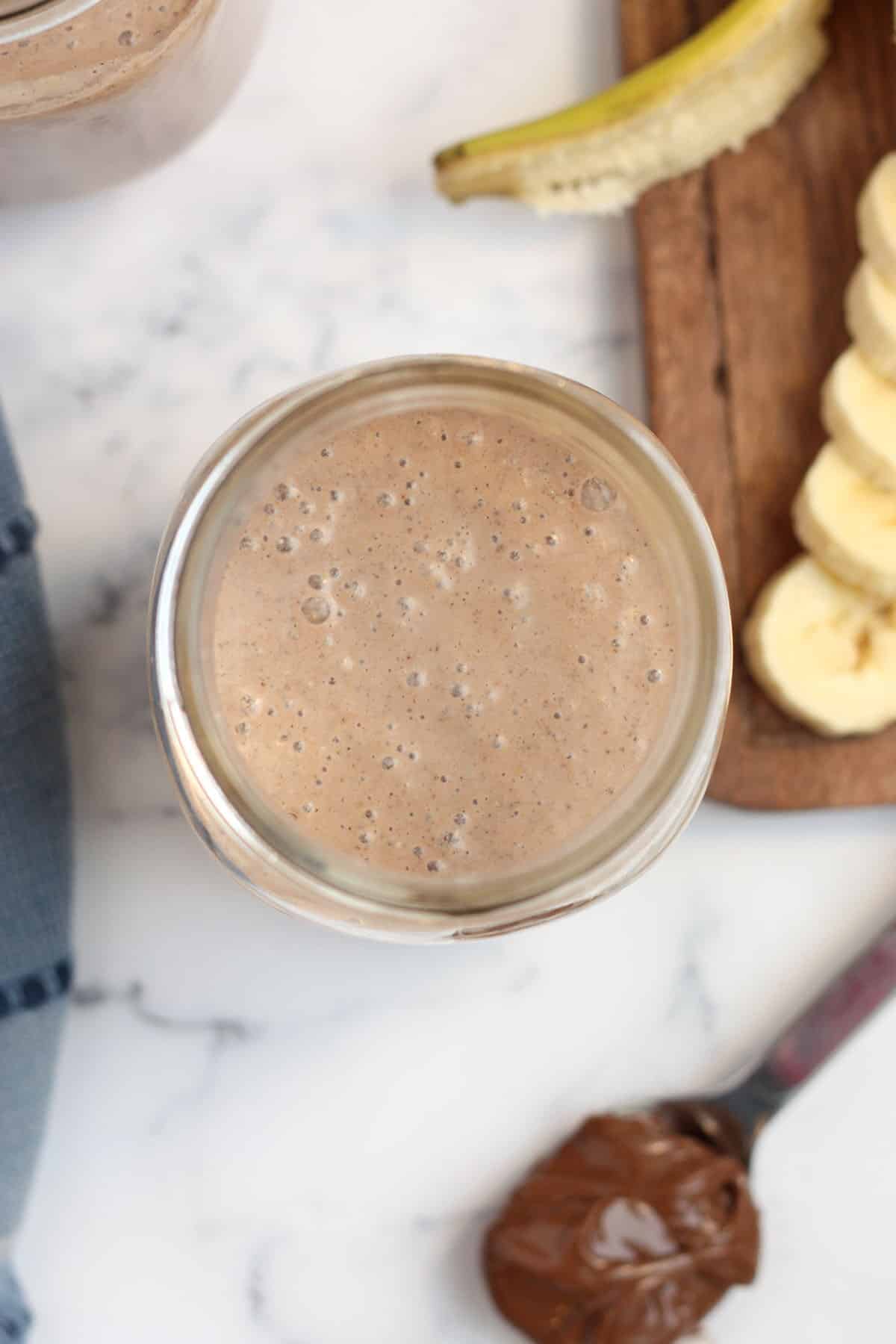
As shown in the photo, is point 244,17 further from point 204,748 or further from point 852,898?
point 852,898

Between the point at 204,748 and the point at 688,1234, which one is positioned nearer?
the point at 204,748

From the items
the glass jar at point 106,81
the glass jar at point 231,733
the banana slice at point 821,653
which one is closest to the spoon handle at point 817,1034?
the banana slice at point 821,653

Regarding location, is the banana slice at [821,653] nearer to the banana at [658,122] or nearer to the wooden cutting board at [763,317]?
the wooden cutting board at [763,317]

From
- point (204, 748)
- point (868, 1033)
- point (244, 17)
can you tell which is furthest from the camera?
point (868, 1033)

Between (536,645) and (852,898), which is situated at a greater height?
(536,645)

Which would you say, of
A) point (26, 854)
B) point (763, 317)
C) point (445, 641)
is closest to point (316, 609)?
point (445, 641)

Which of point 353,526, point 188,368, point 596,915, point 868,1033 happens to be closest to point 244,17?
point 188,368

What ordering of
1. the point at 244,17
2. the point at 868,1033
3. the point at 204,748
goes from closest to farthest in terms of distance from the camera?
the point at 204,748
the point at 244,17
the point at 868,1033

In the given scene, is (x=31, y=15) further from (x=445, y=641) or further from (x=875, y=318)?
(x=875, y=318)
